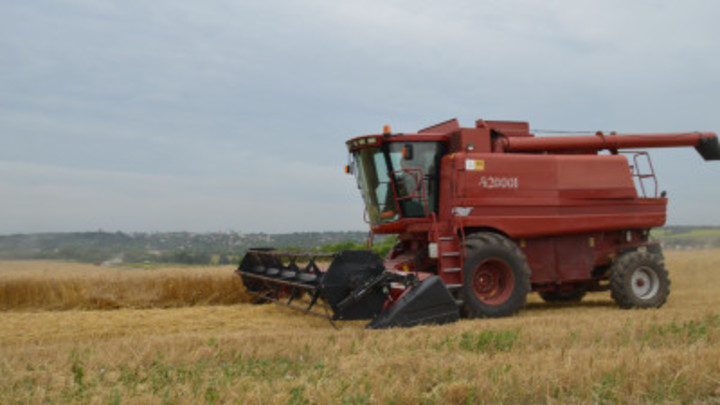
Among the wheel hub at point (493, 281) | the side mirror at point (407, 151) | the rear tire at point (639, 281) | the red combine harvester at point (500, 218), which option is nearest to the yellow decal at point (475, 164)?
the red combine harvester at point (500, 218)

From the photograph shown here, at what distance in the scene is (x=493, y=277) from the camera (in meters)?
8.96

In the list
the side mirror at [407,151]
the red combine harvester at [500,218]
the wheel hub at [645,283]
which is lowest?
the wheel hub at [645,283]

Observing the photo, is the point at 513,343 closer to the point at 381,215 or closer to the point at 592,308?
the point at 381,215

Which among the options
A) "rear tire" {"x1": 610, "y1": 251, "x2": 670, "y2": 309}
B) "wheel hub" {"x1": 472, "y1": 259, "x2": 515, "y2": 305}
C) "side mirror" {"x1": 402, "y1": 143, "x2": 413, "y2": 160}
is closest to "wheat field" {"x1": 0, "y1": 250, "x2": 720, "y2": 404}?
"wheel hub" {"x1": 472, "y1": 259, "x2": 515, "y2": 305}

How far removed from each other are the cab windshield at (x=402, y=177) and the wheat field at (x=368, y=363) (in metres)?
2.19

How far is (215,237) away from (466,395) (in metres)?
23.3

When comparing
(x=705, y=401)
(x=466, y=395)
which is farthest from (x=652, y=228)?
(x=466, y=395)

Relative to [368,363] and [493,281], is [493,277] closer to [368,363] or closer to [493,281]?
[493,281]

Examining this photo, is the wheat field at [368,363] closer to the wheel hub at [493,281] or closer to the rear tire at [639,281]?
the wheel hub at [493,281]

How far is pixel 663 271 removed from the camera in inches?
395

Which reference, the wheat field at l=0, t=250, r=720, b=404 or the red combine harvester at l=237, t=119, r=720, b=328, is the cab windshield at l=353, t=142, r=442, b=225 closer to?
the red combine harvester at l=237, t=119, r=720, b=328

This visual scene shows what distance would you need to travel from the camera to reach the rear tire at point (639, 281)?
31.7ft

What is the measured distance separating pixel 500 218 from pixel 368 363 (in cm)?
512

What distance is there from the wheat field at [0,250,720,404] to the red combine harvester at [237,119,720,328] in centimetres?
149
